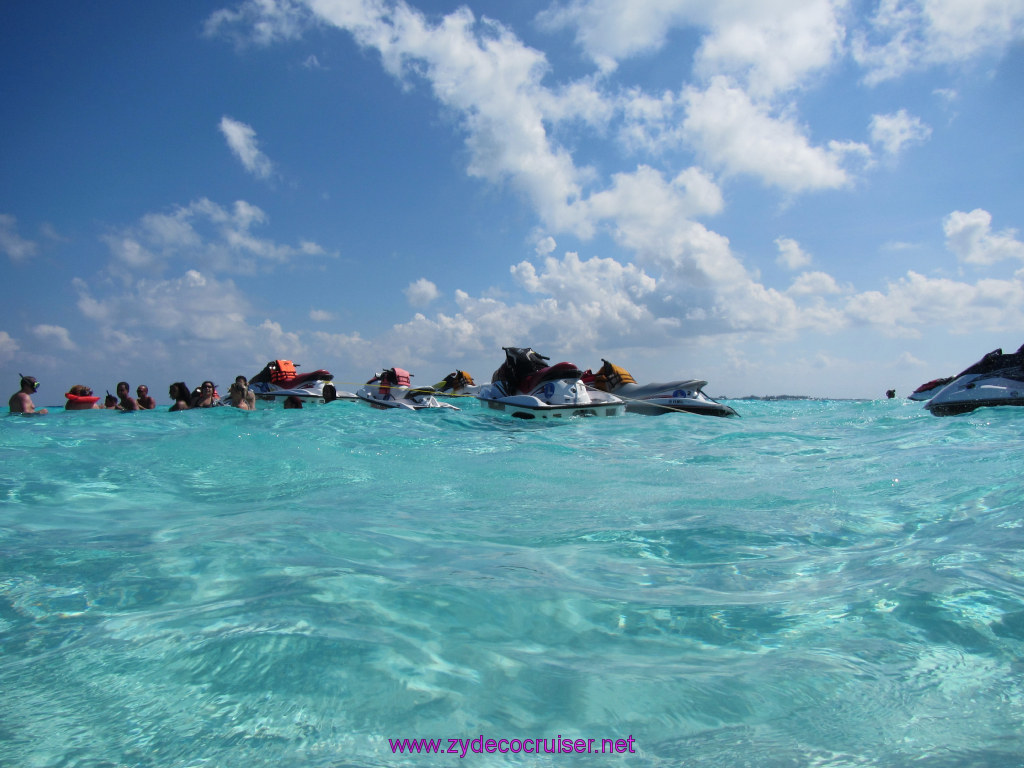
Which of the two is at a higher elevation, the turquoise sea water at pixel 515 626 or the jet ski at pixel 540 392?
the jet ski at pixel 540 392

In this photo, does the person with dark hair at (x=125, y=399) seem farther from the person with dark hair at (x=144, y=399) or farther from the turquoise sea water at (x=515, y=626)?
the turquoise sea water at (x=515, y=626)

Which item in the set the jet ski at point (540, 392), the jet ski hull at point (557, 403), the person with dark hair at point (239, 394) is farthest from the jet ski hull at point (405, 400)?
the person with dark hair at point (239, 394)

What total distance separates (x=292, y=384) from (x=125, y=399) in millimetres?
7308

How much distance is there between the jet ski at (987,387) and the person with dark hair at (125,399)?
23432 mm

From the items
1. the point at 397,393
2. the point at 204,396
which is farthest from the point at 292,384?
the point at 204,396

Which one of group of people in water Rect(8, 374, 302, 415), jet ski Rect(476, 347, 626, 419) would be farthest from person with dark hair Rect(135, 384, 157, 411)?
jet ski Rect(476, 347, 626, 419)

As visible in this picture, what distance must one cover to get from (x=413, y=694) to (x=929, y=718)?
4.63 feet

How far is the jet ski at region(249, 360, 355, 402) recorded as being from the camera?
2305 centimetres

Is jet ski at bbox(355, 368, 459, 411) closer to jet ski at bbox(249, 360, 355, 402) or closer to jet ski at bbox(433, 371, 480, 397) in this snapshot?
jet ski at bbox(249, 360, 355, 402)

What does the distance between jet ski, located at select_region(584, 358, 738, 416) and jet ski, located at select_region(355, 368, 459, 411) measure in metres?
6.53

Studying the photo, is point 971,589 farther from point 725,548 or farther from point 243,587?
point 243,587

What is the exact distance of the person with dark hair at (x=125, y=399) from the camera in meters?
16.5

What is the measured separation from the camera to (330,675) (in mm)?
1693

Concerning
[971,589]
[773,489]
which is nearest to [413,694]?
[971,589]
